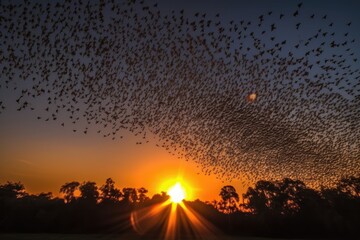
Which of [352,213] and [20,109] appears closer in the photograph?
[20,109]

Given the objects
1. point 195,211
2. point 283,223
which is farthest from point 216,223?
point 283,223

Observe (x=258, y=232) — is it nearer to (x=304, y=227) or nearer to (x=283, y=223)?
(x=283, y=223)

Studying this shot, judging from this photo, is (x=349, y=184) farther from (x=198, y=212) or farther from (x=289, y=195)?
(x=198, y=212)

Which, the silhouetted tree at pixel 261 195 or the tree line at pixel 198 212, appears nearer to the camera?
the tree line at pixel 198 212

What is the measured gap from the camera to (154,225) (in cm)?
6825

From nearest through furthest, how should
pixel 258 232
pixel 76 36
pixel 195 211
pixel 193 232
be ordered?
pixel 76 36, pixel 193 232, pixel 258 232, pixel 195 211

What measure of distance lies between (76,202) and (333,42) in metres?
67.2

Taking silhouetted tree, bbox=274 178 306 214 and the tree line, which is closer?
the tree line

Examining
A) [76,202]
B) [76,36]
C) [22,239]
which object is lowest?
[22,239]

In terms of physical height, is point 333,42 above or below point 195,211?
below

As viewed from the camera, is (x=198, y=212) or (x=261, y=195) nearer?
(x=198, y=212)

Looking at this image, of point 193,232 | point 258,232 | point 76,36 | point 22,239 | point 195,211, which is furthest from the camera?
point 195,211

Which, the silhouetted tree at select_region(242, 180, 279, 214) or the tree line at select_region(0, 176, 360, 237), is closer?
the tree line at select_region(0, 176, 360, 237)

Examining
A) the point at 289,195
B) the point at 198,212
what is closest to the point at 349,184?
the point at 289,195
